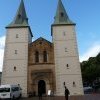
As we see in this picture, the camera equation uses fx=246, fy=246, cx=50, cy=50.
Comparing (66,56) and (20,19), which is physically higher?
(20,19)

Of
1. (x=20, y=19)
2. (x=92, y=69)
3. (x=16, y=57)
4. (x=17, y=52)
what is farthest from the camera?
(x=92, y=69)

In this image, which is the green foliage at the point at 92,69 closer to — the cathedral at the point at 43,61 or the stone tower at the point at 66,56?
the stone tower at the point at 66,56

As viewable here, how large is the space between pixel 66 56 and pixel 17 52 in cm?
882

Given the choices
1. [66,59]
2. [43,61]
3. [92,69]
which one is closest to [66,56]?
[66,59]

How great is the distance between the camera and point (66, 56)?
43.7m

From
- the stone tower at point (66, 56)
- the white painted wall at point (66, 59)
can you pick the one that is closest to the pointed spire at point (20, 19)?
the stone tower at point (66, 56)

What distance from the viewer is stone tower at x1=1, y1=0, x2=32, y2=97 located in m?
42.6

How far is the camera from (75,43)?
4453cm

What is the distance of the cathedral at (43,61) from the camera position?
42.2 meters

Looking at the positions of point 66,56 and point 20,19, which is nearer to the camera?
point 66,56

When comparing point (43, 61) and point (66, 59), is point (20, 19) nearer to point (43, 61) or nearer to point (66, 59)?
point (43, 61)

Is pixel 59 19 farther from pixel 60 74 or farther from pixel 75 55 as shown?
pixel 60 74

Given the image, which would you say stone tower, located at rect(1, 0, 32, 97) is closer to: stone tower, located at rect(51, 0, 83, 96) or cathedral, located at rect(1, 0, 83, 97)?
cathedral, located at rect(1, 0, 83, 97)

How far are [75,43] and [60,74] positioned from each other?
6415mm
